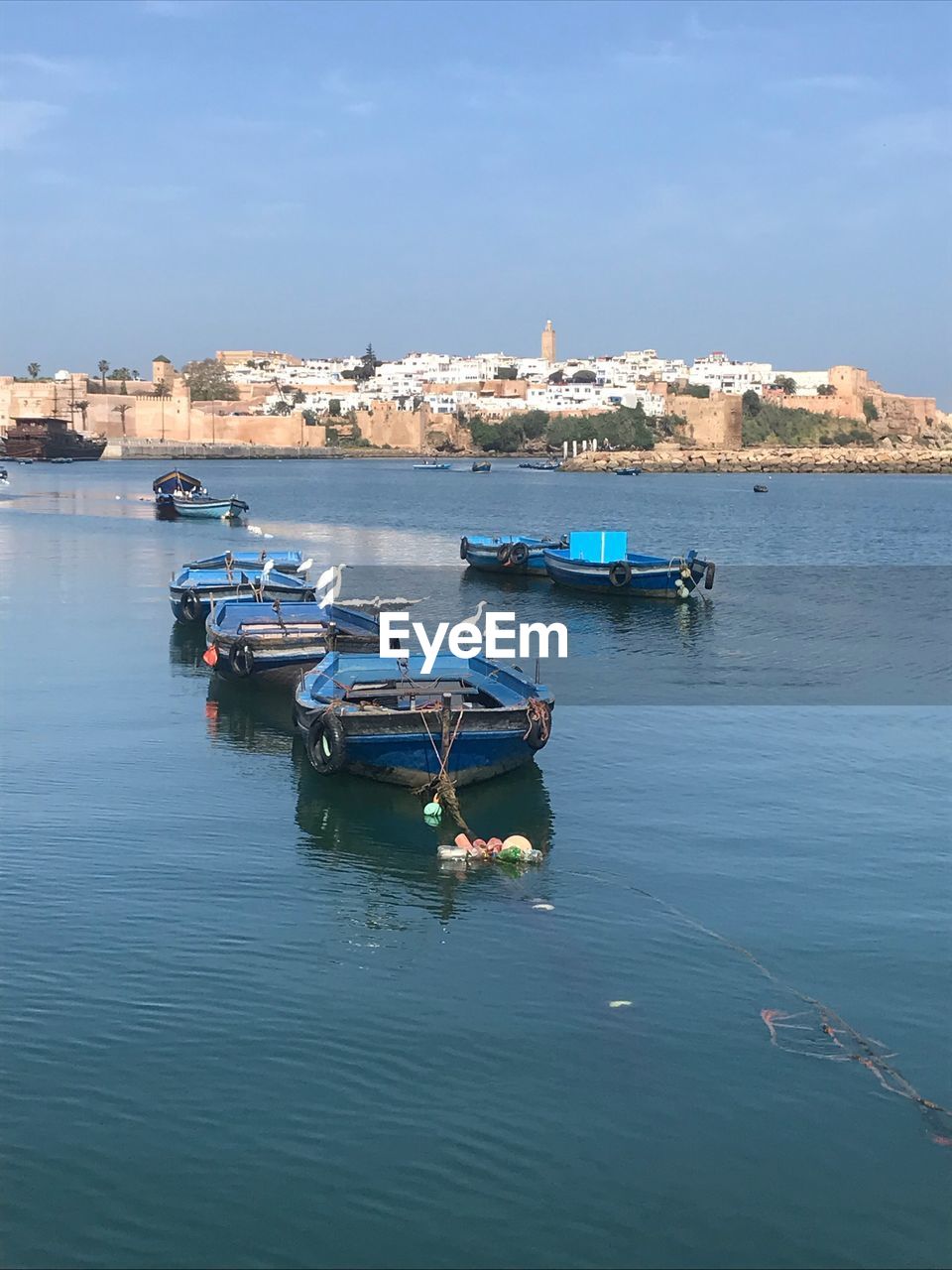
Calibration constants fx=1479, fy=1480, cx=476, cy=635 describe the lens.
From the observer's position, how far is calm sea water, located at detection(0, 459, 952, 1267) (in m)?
7.07

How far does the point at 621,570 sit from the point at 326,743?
1923 centimetres

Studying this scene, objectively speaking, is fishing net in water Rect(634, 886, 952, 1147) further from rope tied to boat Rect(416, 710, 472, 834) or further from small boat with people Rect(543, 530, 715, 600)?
small boat with people Rect(543, 530, 715, 600)

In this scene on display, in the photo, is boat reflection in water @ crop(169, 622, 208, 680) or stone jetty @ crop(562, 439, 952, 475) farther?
stone jetty @ crop(562, 439, 952, 475)

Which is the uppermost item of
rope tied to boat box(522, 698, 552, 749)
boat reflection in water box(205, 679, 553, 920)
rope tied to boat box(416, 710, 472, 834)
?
rope tied to boat box(522, 698, 552, 749)

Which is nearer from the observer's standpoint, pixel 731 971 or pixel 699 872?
pixel 731 971

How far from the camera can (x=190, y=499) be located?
5916 cm

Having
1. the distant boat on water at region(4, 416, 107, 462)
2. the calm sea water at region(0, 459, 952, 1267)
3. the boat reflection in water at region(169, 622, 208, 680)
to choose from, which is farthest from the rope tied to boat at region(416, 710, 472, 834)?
the distant boat on water at region(4, 416, 107, 462)

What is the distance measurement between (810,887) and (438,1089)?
4.66 metres

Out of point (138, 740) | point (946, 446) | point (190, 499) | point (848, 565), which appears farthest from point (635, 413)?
point (138, 740)

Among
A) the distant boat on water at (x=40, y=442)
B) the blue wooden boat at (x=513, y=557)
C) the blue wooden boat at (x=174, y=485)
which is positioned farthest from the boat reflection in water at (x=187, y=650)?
the distant boat on water at (x=40, y=442)

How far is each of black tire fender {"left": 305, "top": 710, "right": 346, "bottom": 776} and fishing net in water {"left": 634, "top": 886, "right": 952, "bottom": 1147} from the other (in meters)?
5.60

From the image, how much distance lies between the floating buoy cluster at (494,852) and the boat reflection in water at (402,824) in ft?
0.51

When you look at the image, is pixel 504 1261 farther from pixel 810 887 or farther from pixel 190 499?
pixel 190 499

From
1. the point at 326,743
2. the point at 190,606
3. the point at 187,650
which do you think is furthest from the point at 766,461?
the point at 326,743
